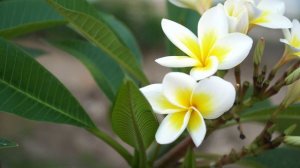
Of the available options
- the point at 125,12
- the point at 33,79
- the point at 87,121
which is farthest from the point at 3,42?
the point at 125,12

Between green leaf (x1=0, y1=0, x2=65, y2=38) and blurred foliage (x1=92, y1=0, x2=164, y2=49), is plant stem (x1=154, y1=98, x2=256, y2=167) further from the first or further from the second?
blurred foliage (x1=92, y1=0, x2=164, y2=49)

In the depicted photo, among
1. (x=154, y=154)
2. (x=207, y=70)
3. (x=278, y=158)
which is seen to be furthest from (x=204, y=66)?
(x=278, y=158)

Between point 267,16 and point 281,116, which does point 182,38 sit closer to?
point 267,16

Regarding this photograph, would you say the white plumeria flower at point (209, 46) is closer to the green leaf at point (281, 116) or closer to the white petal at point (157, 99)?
the white petal at point (157, 99)

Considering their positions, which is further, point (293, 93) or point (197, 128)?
point (293, 93)

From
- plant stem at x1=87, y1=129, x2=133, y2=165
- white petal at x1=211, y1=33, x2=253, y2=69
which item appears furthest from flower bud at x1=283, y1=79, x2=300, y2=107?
plant stem at x1=87, y1=129, x2=133, y2=165

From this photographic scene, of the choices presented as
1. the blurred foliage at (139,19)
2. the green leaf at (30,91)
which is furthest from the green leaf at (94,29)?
the blurred foliage at (139,19)
